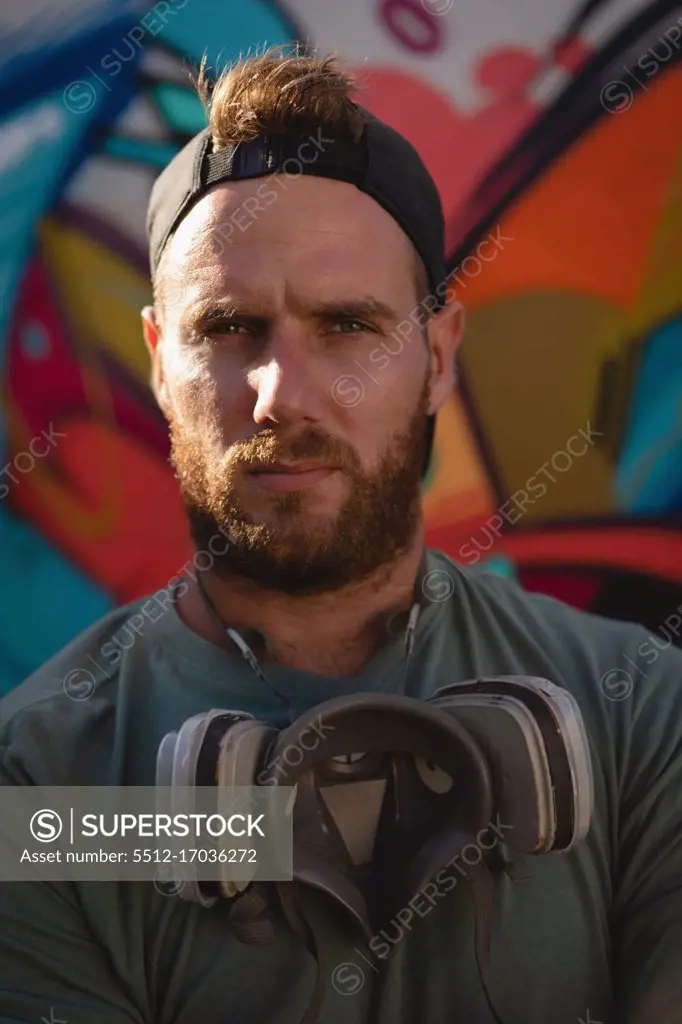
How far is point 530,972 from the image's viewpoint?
162 cm

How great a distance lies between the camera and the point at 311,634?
185cm

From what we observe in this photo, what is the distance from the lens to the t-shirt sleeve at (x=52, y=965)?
1.52 m

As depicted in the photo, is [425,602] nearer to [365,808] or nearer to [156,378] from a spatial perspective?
[365,808]

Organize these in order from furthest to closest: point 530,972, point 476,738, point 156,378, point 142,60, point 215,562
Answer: point 142,60
point 156,378
point 215,562
point 530,972
point 476,738

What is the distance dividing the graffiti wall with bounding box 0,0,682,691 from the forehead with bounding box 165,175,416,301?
2.01 feet

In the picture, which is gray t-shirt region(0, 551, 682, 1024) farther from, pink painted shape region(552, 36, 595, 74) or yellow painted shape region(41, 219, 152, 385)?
pink painted shape region(552, 36, 595, 74)

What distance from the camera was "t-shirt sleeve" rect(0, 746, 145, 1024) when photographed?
152 cm

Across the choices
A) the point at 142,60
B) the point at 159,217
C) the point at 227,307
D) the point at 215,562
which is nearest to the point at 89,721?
the point at 215,562

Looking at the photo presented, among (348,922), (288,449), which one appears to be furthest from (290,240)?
(348,922)

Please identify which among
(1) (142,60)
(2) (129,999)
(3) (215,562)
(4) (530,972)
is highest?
(1) (142,60)

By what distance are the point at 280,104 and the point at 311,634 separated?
3.48 feet

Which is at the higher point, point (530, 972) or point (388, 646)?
point (388, 646)

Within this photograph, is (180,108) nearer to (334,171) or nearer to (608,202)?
(334,171)

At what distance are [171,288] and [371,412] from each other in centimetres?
50
